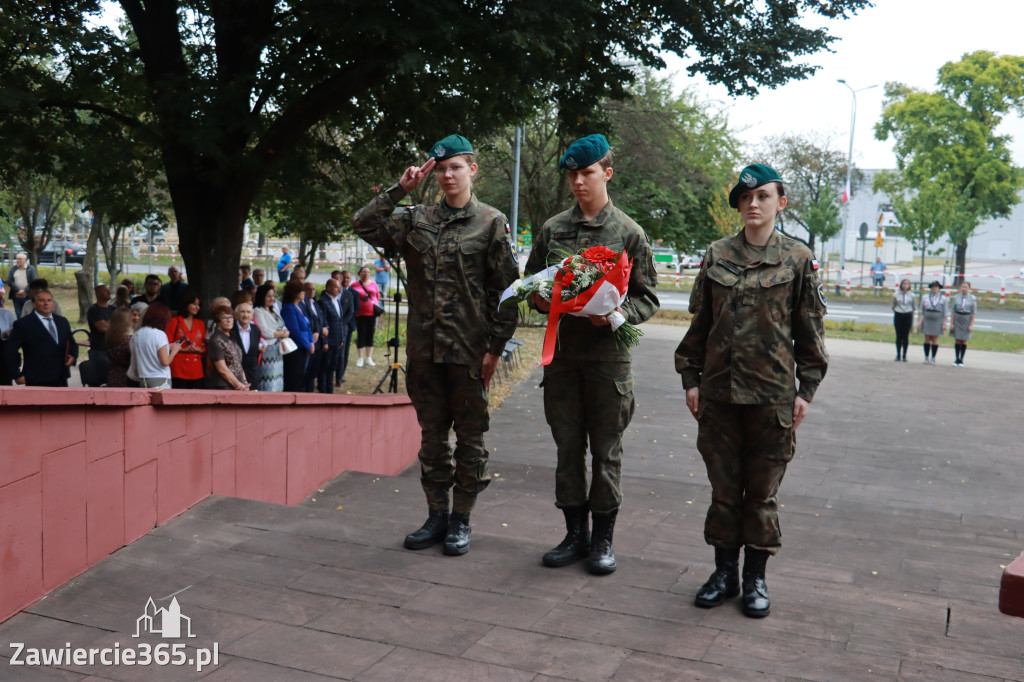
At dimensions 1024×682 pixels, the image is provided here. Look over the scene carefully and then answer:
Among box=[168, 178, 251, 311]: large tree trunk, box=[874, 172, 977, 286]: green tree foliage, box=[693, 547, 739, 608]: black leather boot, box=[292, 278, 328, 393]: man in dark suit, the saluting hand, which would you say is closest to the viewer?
box=[693, 547, 739, 608]: black leather boot

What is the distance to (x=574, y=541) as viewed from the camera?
450cm

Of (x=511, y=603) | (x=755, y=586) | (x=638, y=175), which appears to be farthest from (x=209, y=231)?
(x=638, y=175)

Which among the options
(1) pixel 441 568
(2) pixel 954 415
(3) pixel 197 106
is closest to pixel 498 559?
(1) pixel 441 568

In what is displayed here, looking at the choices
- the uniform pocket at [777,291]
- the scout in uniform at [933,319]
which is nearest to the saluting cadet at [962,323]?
the scout in uniform at [933,319]

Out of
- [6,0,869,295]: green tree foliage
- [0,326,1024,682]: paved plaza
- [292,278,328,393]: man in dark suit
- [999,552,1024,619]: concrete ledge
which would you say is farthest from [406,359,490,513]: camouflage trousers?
[292,278,328,393]: man in dark suit

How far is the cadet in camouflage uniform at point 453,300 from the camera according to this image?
4.57 metres

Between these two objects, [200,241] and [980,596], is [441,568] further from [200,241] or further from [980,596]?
[200,241]

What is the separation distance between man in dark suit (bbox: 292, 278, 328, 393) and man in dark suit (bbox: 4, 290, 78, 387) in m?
3.15

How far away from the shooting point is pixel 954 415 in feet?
45.0

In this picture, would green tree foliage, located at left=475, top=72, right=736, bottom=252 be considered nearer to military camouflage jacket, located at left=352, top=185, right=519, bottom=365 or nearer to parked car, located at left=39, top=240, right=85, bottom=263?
military camouflage jacket, located at left=352, top=185, right=519, bottom=365

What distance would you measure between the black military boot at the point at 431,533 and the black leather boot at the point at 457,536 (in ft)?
0.29

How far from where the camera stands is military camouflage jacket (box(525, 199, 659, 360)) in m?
4.36

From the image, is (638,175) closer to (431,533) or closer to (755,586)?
(431,533)

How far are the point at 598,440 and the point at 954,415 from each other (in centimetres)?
1117
